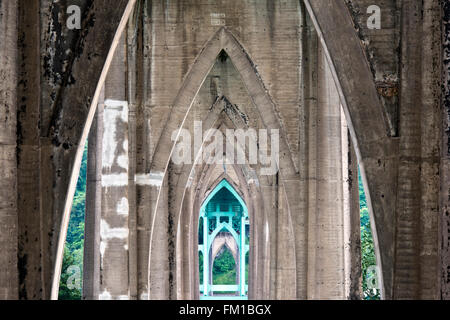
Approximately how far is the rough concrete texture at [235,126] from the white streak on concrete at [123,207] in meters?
0.03

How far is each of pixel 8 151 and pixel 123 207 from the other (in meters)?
10.3

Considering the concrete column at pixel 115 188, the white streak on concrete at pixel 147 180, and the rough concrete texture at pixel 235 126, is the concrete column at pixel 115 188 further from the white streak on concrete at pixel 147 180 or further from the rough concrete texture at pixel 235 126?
the white streak on concrete at pixel 147 180

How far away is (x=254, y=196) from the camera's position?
3288cm

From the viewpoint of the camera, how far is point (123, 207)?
17.3 m

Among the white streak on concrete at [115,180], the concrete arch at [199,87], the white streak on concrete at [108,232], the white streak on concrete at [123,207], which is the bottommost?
the white streak on concrete at [108,232]

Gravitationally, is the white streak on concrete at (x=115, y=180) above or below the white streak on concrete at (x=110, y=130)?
below

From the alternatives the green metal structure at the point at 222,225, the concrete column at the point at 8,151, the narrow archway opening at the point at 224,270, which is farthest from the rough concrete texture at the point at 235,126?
the narrow archway opening at the point at 224,270

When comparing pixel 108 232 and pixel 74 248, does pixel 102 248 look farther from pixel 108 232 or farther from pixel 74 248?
pixel 74 248

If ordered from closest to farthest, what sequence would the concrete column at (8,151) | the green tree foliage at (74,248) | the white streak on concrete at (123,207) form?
the concrete column at (8,151) < the white streak on concrete at (123,207) < the green tree foliage at (74,248)

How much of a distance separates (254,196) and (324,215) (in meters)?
15.8

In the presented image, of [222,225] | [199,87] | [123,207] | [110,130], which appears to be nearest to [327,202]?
[199,87]

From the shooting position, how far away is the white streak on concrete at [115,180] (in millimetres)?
17094

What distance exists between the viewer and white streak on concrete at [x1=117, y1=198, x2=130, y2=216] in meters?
17.2

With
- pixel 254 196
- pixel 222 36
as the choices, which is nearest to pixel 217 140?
pixel 254 196
